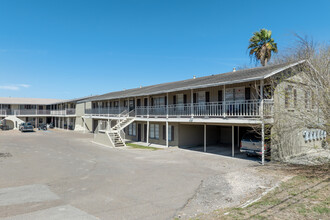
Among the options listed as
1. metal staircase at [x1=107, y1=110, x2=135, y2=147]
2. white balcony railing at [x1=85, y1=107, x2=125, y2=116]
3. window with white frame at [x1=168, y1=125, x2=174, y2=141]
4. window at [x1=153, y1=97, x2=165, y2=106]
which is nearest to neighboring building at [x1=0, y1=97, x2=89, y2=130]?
white balcony railing at [x1=85, y1=107, x2=125, y2=116]

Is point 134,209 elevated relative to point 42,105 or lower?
lower

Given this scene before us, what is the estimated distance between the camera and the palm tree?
2759cm

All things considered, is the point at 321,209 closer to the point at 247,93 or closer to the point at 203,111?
the point at 247,93

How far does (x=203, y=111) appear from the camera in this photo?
17156 mm

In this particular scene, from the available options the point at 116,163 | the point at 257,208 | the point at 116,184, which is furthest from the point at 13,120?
the point at 257,208

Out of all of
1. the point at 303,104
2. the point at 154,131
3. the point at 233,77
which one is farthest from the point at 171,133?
the point at 303,104

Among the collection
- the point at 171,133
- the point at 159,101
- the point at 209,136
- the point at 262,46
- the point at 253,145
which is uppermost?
the point at 262,46

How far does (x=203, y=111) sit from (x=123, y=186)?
10013 mm

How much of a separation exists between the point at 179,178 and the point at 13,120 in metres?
41.9

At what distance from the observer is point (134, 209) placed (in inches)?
256

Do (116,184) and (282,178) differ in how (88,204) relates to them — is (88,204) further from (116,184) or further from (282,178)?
(282,178)

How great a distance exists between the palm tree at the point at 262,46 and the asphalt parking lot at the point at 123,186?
18.6 meters

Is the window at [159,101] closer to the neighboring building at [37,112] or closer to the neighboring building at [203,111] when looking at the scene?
the neighboring building at [203,111]

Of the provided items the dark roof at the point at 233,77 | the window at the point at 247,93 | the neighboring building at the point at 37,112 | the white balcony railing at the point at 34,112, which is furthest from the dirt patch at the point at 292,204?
the white balcony railing at the point at 34,112
